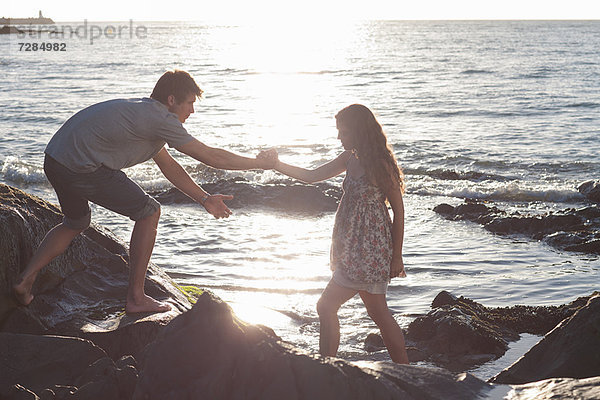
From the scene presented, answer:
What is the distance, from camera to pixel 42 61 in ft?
204

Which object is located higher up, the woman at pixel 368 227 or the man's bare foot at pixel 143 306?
the woman at pixel 368 227

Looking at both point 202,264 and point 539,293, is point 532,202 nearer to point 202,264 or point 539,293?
point 539,293

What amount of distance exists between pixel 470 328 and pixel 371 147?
2341mm

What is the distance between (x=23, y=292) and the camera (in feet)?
16.7

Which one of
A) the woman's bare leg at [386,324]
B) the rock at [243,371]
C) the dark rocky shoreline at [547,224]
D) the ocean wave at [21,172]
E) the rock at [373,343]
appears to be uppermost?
the rock at [243,371]

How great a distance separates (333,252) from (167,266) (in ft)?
15.0

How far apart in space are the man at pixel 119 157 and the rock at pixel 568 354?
7.58 ft

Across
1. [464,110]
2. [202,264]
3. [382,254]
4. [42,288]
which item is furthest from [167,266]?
[464,110]

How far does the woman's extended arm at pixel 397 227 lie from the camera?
462 cm

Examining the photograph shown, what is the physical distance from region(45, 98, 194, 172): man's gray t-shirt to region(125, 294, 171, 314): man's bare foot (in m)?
1.13

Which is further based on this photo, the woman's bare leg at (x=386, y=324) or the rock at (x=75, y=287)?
the rock at (x=75, y=287)

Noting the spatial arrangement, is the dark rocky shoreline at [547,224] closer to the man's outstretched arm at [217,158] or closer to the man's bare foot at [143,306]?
the man's outstretched arm at [217,158]

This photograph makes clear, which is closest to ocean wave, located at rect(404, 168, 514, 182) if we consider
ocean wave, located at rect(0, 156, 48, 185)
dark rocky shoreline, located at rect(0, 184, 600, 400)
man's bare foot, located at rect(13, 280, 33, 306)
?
ocean wave, located at rect(0, 156, 48, 185)

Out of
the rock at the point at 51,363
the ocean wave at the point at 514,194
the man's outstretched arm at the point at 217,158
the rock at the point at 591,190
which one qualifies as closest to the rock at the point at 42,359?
the rock at the point at 51,363
